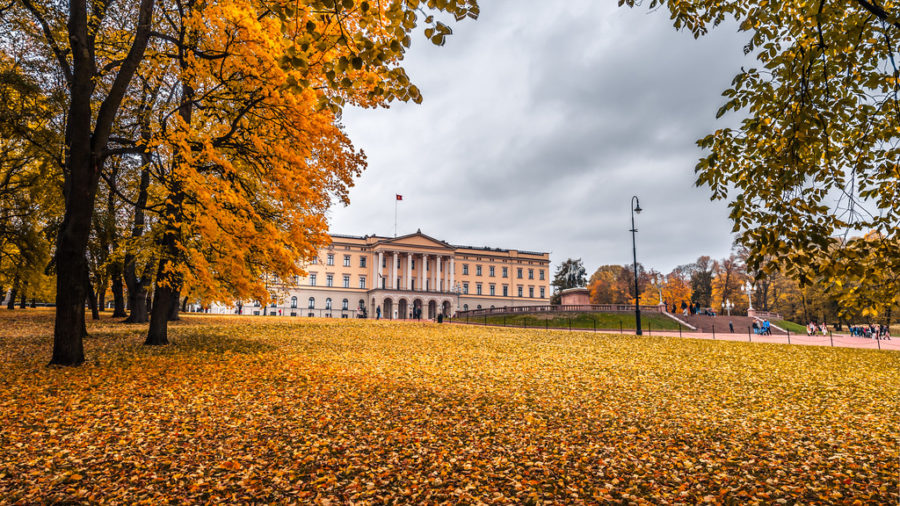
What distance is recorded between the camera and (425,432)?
19.1 feet

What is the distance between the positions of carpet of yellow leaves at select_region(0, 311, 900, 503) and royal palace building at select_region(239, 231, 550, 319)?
2396 inches

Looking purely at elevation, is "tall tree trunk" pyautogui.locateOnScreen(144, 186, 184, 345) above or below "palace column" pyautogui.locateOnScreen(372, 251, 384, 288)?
below

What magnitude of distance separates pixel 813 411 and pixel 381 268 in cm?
6959

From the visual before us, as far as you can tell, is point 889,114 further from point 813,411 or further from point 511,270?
point 511,270

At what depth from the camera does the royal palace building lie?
72312 mm

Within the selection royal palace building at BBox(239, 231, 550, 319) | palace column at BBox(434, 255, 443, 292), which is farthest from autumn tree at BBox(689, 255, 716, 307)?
palace column at BBox(434, 255, 443, 292)

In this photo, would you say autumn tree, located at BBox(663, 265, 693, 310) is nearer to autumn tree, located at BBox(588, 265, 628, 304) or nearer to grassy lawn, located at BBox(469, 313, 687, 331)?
autumn tree, located at BBox(588, 265, 628, 304)

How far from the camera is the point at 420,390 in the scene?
828cm

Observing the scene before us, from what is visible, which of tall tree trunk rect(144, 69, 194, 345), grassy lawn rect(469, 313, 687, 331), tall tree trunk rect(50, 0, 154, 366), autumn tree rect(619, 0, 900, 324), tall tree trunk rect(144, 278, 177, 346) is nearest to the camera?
autumn tree rect(619, 0, 900, 324)

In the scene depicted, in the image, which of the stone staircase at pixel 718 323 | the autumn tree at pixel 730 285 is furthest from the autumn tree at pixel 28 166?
the autumn tree at pixel 730 285

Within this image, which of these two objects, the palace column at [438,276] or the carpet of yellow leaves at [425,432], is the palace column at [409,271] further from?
the carpet of yellow leaves at [425,432]

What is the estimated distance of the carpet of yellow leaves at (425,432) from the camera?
14.0 ft

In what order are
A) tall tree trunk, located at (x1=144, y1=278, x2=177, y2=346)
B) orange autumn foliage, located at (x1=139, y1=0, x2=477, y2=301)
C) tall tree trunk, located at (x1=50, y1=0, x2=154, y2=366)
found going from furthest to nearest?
tall tree trunk, located at (x1=144, y1=278, x2=177, y2=346)
orange autumn foliage, located at (x1=139, y1=0, x2=477, y2=301)
tall tree trunk, located at (x1=50, y1=0, x2=154, y2=366)

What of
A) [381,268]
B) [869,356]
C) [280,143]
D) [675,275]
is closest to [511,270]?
[381,268]
